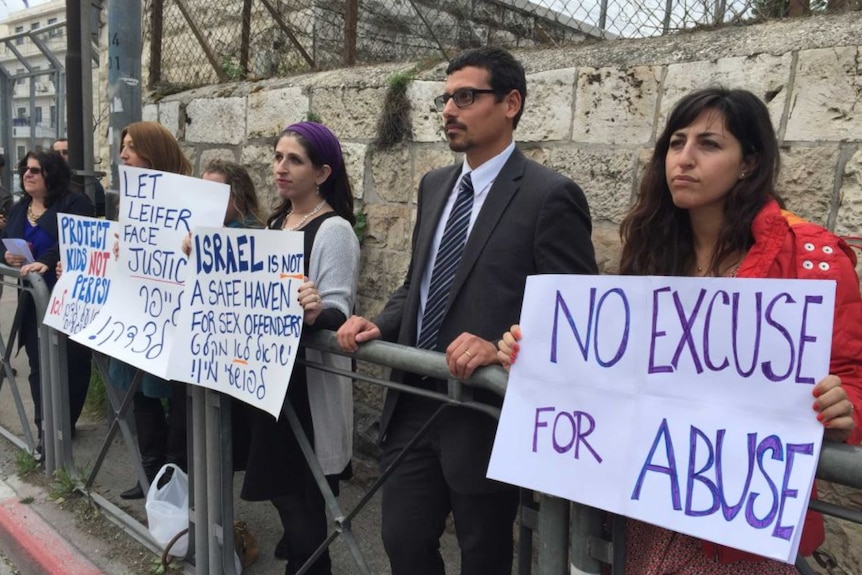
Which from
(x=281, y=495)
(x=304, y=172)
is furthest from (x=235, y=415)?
(x=304, y=172)

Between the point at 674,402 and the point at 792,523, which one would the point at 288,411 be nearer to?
the point at 674,402

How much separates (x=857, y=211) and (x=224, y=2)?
4.74 m

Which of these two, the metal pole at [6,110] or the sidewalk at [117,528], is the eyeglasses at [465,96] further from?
the metal pole at [6,110]

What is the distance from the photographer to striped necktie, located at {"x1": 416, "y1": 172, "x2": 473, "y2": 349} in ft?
6.37

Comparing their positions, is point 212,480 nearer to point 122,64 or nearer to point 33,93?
point 122,64

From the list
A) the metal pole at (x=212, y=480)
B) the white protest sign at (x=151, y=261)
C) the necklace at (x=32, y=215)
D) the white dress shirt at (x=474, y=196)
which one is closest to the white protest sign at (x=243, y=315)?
the metal pole at (x=212, y=480)

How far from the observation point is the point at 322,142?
2412 mm

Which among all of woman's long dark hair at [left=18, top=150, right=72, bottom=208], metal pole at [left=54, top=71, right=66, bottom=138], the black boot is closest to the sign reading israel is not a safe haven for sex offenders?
the black boot

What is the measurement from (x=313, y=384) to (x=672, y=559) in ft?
4.40

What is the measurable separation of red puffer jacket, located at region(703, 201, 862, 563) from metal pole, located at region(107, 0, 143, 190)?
353cm

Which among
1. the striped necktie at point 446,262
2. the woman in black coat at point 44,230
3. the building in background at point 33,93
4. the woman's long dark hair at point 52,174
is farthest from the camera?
the building in background at point 33,93

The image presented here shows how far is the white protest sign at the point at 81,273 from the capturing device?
2.94 meters

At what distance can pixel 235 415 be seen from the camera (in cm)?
259

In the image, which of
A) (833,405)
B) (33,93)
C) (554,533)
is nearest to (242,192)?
(554,533)
